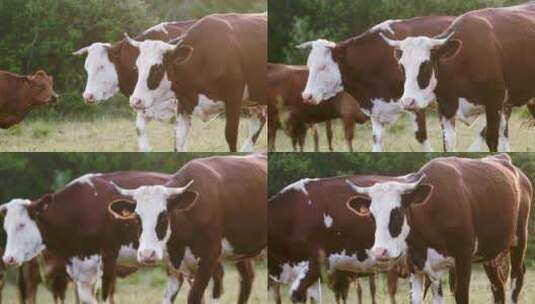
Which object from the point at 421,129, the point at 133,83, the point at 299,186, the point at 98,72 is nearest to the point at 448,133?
the point at 421,129

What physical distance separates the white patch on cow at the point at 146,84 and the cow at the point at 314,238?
3.27 ft

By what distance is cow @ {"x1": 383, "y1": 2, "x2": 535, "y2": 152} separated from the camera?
7.36 m

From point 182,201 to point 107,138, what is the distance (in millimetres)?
739

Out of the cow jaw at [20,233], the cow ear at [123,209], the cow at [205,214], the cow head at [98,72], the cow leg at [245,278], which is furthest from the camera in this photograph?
the cow head at [98,72]

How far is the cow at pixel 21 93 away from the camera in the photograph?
7.80 metres

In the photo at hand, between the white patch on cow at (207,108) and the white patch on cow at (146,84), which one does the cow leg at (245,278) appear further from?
the white patch on cow at (146,84)

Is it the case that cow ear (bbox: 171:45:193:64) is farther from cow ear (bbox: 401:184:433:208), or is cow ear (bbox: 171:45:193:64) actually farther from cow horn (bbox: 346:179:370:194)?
cow ear (bbox: 401:184:433:208)

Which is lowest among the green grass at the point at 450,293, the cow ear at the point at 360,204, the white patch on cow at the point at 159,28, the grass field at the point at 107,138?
the green grass at the point at 450,293

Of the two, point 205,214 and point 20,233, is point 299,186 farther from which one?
point 20,233

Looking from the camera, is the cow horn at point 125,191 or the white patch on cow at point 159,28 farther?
the white patch on cow at point 159,28

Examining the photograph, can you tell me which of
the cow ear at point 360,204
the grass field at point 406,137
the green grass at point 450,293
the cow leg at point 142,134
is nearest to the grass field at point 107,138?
the cow leg at point 142,134

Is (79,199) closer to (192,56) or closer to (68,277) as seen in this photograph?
(68,277)

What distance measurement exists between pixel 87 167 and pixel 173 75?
2.74 feet

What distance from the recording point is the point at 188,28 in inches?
304
